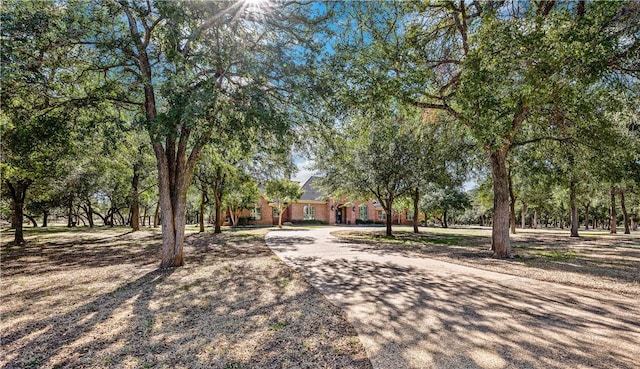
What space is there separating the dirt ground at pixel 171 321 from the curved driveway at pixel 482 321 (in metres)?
0.47

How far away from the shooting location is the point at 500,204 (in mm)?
10008

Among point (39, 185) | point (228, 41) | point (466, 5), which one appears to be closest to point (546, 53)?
point (466, 5)

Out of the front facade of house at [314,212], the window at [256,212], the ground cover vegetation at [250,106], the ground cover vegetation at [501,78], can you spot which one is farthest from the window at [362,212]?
the ground cover vegetation at [250,106]

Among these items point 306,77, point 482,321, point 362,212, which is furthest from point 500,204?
point 362,212

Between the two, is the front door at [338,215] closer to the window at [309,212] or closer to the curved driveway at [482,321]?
the window at [309,212]

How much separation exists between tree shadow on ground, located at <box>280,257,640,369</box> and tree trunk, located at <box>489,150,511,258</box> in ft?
13.5

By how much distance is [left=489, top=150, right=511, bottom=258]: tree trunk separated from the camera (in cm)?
976

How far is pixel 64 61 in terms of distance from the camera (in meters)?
7.11

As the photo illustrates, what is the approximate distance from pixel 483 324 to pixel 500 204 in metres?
7.38

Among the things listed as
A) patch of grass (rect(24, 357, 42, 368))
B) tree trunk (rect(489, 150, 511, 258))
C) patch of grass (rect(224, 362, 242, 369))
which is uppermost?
tree trunk (rect(489, 150, 511, 258))

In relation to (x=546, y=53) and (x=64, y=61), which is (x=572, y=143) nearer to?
(x=546, y=53)

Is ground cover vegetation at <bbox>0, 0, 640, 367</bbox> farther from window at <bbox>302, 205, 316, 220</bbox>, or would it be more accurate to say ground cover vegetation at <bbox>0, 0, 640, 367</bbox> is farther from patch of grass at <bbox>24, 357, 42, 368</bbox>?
window at <bbox>302, 205, 316, 220</bbox>

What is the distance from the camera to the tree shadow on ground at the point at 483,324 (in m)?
3.02

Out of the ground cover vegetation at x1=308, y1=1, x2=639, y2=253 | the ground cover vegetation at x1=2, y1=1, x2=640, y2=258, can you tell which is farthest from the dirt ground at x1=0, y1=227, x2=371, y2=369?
the ground cover vegetation at x1=308, y1=1, x2=639, y2=253
